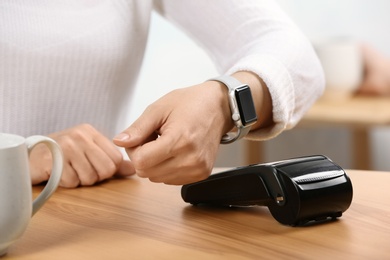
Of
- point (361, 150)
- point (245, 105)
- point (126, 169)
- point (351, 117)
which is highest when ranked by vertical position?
point (245, 105)

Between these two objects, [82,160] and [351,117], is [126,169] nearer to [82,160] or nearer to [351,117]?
[82,160]

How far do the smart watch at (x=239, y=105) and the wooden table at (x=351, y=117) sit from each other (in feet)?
4.36

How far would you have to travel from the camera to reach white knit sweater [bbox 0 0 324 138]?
3.67 feet

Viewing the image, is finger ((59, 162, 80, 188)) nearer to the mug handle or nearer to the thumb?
the thumb

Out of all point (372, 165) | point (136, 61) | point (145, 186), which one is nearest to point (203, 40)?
point (136, 61)

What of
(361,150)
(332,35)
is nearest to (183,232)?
(361,150)

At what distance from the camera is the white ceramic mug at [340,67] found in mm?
2453

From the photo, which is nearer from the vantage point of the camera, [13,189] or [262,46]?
[13,189]

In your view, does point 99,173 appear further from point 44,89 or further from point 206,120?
point 44,89

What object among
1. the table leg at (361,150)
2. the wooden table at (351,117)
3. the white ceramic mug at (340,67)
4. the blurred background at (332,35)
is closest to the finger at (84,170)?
the wooden table at (351,117)

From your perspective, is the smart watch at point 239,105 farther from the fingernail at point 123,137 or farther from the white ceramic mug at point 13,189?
the white ceramic mug at point 13,189

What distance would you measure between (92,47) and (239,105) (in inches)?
15.4

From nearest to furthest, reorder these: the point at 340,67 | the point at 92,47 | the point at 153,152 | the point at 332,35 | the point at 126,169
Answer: the point at 153,152 → the point at 126,169 → the point at 92,47 → the point at 340,67 → the point at 332,35

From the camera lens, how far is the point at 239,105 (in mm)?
874
